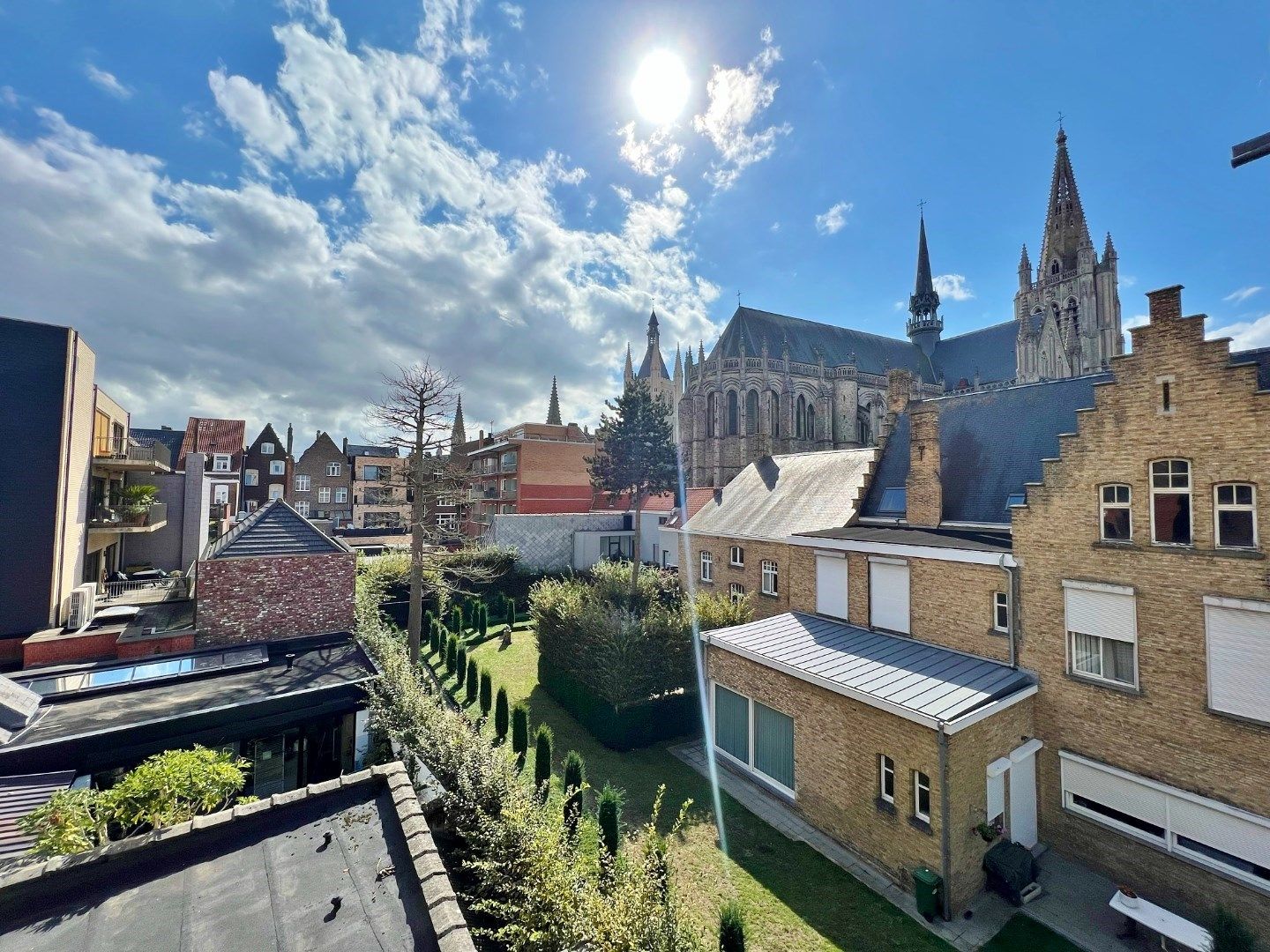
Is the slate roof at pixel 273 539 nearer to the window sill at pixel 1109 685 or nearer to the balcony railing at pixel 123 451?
the balcony railing at pixel 123 451

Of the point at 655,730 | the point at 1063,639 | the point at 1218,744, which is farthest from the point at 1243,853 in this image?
the point at 655,730

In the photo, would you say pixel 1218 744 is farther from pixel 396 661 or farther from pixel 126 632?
pixel 126 632

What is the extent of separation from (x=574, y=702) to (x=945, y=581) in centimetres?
1156

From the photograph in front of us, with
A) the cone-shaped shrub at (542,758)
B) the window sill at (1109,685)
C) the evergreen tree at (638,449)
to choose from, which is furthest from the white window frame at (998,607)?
the evergreen tree at (638,449)

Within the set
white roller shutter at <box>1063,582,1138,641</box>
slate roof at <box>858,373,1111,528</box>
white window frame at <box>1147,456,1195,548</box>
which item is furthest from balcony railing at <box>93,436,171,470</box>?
white window frame at <box>1147,456,1195,548</box>

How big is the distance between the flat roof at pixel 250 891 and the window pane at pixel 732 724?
32.3 ft

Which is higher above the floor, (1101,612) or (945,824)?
(1101,612)

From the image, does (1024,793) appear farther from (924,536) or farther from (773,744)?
(924,536)

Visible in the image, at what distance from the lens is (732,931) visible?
23.8ft

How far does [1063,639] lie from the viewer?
11055mm

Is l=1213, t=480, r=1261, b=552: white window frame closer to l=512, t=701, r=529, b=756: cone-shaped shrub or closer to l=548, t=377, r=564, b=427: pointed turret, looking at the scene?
l=512, t=701, r=529, b=756: cone-shaped shrub

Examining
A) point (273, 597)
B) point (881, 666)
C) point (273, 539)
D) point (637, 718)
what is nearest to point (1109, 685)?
point (881, 666)

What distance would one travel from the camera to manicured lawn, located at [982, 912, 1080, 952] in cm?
871

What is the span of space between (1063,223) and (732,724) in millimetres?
60710
